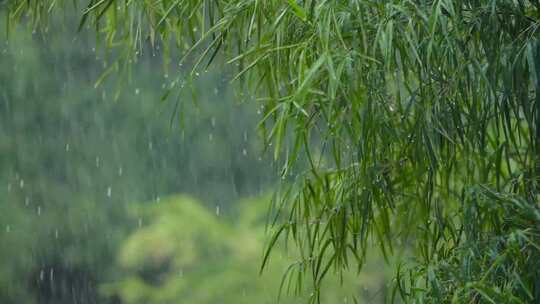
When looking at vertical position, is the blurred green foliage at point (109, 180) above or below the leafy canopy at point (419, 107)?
below

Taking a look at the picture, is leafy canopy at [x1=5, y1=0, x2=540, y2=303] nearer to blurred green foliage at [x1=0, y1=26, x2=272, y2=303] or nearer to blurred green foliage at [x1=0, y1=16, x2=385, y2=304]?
blurred green foliage at [x1=0, y1=16, x2=385, y2=304]

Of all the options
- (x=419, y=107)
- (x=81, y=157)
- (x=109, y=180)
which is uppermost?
(x=419, y=107)

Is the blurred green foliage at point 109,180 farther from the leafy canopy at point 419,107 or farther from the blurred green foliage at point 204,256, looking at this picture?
the leafy canopy at point 419,107

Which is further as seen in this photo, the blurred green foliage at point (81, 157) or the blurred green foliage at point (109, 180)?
the blurred green foliage at point (81, 157)

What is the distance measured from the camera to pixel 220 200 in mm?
6641

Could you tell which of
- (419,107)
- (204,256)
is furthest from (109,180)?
(419,107)

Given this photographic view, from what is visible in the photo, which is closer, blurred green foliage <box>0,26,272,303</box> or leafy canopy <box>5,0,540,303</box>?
leafy canopy <box>5,0,540,303</box>

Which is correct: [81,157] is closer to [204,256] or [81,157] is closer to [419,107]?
[204,256]

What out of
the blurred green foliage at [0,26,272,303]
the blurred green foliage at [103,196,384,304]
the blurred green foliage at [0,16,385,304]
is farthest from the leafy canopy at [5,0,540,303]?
the blurred green foliage at [0,26,272,303]

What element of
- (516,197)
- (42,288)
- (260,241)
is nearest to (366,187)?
(516,197)

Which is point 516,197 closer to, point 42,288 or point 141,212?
point 141,212

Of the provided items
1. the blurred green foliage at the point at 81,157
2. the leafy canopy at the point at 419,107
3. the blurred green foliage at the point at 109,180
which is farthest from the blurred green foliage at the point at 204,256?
the leafy canopy at the point at 419,107

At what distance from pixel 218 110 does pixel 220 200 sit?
53 cm

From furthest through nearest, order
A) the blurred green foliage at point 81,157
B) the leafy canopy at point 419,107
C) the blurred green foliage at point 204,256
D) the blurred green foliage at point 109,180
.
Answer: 1. the blurred green foliage at point 81,157
2. the blurred green foliage at point 109,180
3. the blurred green foliage at point 204,256
4. the leafy canopy at point 419,107
